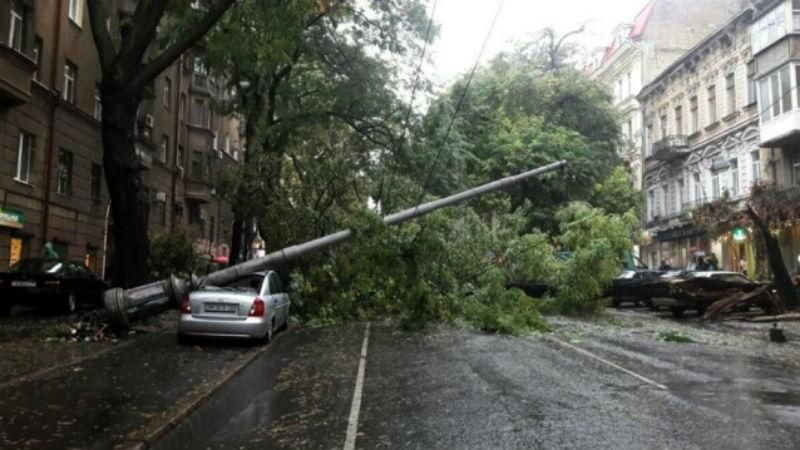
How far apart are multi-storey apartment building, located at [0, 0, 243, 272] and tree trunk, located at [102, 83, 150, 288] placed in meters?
5.80

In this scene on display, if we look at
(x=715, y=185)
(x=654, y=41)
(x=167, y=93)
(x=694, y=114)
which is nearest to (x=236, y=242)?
(x=167, y=93)

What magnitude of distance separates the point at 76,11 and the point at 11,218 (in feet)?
30.1

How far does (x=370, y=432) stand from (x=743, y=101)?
3342cm

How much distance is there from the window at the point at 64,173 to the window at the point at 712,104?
30692 mm

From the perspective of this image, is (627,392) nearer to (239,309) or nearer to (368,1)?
(239,309)

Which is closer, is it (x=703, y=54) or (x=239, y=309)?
(x=239, y=309)

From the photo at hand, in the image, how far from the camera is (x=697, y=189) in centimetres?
4128

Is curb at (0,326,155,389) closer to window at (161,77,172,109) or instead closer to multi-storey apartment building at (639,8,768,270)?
window at (161,77,172,109)

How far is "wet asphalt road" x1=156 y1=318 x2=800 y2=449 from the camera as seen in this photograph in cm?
695

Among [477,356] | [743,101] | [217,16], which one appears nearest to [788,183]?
[743,101]

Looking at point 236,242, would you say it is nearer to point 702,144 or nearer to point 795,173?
point 795,173

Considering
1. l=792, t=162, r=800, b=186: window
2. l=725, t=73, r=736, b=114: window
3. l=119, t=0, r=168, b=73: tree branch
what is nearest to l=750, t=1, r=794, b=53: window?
l=725, t=73, r=736, b=114: window

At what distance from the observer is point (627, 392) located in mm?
9258

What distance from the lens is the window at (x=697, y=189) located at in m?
40.4
